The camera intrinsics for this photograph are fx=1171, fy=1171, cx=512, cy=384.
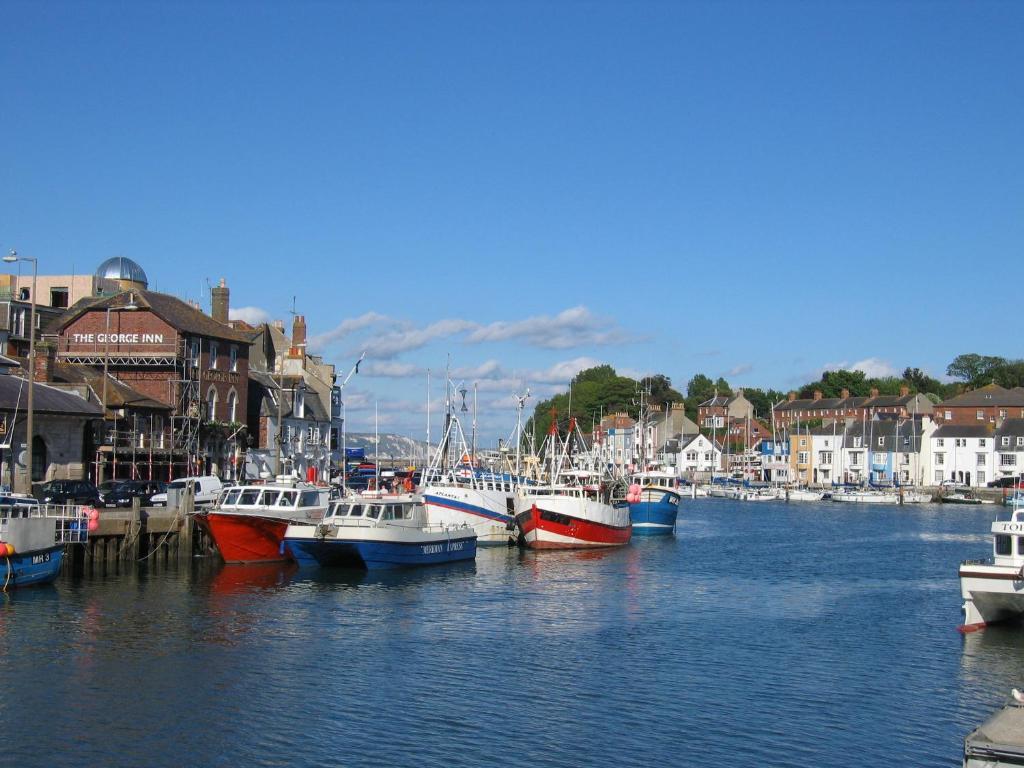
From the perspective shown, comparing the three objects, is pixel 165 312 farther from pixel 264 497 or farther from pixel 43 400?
pixel 264 497

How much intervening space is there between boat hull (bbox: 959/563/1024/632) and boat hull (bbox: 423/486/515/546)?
28.3m

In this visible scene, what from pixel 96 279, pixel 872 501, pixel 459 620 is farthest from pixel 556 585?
pixel 872 501

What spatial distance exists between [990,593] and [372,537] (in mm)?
25882

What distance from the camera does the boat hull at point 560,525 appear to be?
Result: 66.6m

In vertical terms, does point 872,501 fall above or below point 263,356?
below

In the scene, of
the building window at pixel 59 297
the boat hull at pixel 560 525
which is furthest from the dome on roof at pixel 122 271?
the boat hull at pixel 560 525

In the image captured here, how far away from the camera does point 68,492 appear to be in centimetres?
5431

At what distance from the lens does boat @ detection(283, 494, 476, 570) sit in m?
51.5

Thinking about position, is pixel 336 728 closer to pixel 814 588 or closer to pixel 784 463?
pixel 814 588

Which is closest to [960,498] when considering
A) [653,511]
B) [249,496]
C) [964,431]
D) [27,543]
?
[964,431]

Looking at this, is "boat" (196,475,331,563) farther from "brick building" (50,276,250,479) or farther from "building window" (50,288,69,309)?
"building window" (50,288,69,309)

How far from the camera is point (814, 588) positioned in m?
51.9

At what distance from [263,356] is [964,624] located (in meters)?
66.9

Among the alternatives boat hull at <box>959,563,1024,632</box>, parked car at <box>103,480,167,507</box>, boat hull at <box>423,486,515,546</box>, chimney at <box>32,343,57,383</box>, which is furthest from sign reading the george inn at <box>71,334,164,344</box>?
boat hull at <box>959,563,1024,632</box>
